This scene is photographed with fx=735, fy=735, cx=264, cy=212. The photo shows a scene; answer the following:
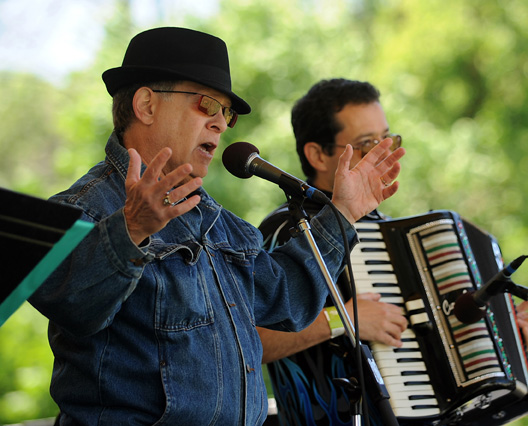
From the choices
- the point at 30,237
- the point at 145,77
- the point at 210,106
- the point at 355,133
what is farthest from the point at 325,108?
the point at 30,237

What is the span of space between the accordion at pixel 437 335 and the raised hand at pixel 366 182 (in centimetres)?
65

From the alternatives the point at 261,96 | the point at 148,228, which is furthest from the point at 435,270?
the point at 261,96

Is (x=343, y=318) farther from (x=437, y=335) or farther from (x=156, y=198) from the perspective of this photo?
(x=437, y=335)

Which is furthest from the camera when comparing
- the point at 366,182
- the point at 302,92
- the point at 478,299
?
the point at 302,92

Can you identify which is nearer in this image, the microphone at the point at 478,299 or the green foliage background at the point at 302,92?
the microphone at the point at 478,299

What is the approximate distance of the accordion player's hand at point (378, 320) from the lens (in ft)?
9.60

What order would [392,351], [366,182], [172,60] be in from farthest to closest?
[392,351] → [366,182] → [172,60]

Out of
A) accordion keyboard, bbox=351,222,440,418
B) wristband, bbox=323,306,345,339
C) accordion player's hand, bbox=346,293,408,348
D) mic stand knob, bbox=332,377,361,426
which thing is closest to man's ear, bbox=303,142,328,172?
accordion keyboard, bbox=351,222,440,418

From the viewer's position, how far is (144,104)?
236 cm

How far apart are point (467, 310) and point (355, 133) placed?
966mm

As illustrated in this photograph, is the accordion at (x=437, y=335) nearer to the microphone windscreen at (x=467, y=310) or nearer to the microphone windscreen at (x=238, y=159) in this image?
the microphone windscreen at (x=467, y=310)

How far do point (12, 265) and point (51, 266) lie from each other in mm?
71

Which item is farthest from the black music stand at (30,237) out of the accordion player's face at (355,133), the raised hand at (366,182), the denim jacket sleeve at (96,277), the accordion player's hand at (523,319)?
the accordion player's hand at (523,319)

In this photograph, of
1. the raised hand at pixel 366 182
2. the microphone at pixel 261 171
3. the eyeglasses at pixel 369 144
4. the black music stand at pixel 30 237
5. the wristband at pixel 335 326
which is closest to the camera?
the black music stand at pixel 30 237
